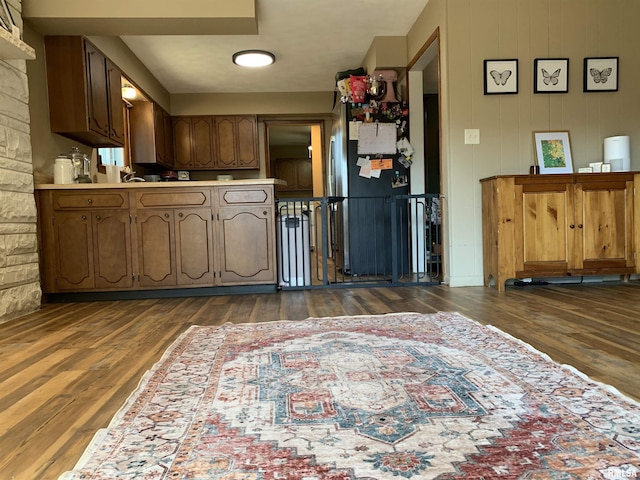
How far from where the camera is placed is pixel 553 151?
3607mm

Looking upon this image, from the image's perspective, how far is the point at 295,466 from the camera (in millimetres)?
934

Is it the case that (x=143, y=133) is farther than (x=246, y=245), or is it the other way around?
(x=143, y=133)

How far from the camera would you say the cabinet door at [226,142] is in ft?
21.3

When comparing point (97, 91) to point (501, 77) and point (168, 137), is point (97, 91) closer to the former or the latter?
point (168, 137)

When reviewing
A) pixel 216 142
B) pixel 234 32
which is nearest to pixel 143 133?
pixel 216 142

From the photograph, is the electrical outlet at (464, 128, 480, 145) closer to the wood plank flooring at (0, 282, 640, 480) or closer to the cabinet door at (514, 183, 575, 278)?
the cabinet door at (514, 183, 575, 278)

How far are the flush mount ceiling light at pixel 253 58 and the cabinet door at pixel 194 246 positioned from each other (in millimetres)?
2184

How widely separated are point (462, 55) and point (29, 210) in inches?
136

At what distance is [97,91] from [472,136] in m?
3.09

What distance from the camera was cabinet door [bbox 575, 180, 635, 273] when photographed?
3352mm

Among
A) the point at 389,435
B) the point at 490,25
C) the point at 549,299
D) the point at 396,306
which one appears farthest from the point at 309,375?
the point at 490,25

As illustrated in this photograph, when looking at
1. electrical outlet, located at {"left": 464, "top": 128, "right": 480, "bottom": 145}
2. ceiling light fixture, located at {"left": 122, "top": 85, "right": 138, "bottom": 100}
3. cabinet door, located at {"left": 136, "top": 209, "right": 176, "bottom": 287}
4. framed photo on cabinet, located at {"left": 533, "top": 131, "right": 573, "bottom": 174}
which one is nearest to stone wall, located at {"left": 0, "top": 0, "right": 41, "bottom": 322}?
cabinet door, located at {"left": 136, "top": 209, "right": 176, "bottom": 287}

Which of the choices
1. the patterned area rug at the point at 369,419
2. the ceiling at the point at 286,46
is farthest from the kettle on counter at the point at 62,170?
the patterned area rug at the point at 369,419

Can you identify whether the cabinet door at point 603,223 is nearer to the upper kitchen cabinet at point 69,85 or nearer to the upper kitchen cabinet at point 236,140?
the upper kitchen cabinet at point 69,85
